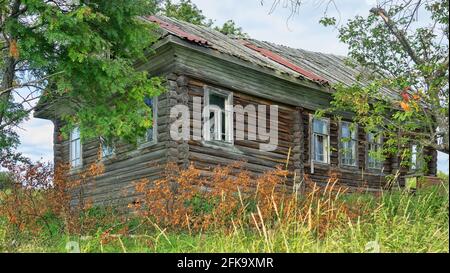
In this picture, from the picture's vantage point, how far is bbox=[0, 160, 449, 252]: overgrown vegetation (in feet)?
21.3

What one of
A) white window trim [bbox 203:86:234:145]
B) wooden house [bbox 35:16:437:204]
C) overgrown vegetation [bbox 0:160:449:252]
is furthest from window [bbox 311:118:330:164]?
overgrown vegetation [bbox 0:160:449:252]

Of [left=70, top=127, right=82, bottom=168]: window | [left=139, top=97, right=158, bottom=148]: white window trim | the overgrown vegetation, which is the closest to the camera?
the overgrown vegetation

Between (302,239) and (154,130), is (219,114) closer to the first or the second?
(154,130)

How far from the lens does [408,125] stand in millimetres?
10172

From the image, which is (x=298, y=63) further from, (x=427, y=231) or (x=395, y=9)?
(x=427, y=231)

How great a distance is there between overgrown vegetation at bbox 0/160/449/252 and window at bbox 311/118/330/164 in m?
6.66

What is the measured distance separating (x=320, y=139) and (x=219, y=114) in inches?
178

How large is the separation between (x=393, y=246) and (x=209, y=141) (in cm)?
790

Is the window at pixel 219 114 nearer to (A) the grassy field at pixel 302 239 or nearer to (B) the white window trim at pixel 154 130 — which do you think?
(B) the white window trim at pixel 154 130

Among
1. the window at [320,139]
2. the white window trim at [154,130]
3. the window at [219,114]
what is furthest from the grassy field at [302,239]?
the window at [320,139]

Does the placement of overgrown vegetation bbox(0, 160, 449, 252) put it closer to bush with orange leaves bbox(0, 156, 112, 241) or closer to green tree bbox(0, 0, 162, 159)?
bush with orange leaves bbox(0, 156, 112, 241)

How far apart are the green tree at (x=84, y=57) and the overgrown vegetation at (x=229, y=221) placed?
1465 mm

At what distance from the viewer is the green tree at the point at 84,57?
10367 millimetres

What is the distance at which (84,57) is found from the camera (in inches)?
406
